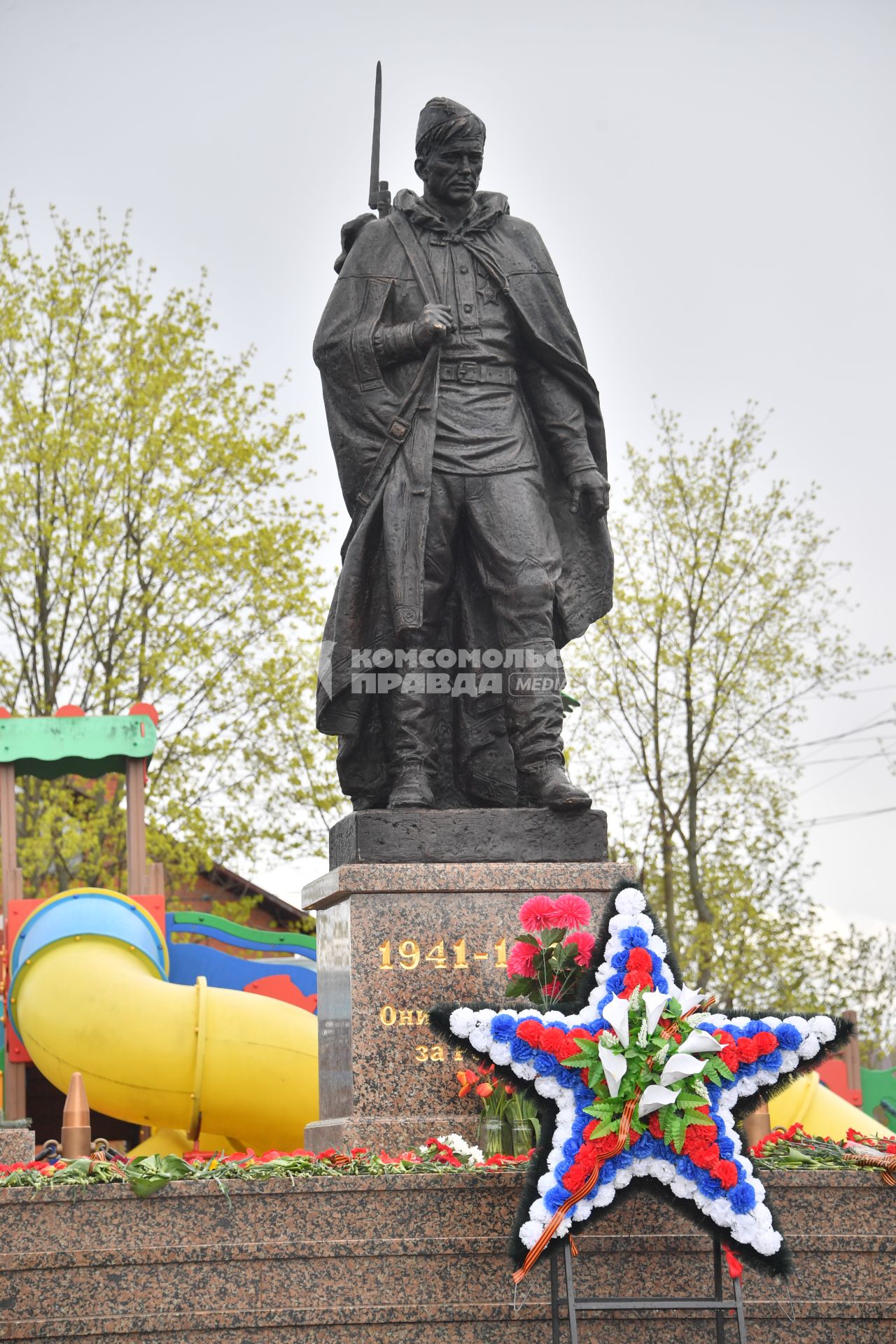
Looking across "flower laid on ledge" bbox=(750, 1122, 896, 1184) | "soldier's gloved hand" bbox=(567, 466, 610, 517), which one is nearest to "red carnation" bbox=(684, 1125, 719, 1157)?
"flower laid on ledge" bbox=(750, 1122, 896, 1184)

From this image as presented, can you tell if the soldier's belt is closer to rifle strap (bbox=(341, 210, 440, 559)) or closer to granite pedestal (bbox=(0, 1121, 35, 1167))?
rifle strap (bbox=(341, 210, 440, 559))

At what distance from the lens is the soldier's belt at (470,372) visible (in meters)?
7.75

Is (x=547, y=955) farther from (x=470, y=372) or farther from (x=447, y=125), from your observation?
(x=447, y=125)

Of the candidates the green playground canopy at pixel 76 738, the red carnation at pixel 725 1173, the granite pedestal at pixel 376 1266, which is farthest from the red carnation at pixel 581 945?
the green playground canopy at pixel 76 738

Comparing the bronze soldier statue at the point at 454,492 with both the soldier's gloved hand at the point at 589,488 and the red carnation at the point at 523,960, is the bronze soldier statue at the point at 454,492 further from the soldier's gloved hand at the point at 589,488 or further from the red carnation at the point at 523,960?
the red carnation at the point at 523,960

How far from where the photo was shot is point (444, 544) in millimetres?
7680

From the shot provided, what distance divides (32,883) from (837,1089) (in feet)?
30.8

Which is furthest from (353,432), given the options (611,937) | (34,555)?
(34,555)

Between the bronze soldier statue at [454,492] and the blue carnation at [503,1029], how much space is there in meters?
2.52

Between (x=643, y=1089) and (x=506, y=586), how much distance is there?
3.06 meters

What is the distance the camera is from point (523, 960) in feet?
20.6

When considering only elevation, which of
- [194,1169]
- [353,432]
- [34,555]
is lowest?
[194,1169]

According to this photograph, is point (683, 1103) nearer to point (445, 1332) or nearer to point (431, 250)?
point (445, 1332)

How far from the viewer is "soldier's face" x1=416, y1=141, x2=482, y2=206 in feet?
25.7
